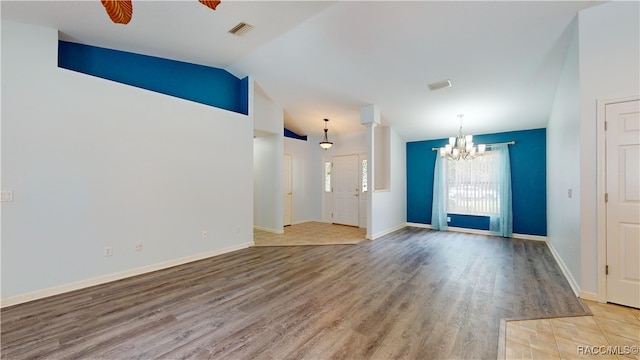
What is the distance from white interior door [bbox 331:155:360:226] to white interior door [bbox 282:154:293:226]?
1.35 m

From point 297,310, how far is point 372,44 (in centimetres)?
354

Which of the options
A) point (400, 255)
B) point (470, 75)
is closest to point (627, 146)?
point (470, 75)

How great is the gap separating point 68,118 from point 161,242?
1.92 metres

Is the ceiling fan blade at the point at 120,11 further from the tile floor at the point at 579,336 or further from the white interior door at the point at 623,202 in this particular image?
the white interior door at the point at 623,202

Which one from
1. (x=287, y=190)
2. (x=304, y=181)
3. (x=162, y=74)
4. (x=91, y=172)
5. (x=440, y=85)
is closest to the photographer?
(x=91, y=172)

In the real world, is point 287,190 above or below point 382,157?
below

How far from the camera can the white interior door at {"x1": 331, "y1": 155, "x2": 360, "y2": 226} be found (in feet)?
24.4

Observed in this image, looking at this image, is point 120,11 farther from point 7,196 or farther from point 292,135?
point 292,135

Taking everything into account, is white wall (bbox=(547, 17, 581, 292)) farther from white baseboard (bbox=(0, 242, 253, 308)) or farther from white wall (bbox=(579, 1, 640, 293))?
white baseboard (bbox=(0, 242, 253, 308))

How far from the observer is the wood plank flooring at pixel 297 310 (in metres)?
1.93

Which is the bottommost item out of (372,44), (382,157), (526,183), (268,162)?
(526,183)

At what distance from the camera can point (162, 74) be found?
13.3 ft

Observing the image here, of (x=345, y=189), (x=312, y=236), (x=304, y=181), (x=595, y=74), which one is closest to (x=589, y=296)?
(x=595, y=74)

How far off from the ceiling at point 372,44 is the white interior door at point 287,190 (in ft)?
8.18
